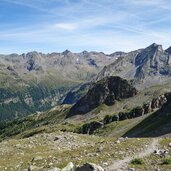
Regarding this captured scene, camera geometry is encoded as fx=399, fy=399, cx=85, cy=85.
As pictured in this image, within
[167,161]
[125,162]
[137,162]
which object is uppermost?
[167,161]

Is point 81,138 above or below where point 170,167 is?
below

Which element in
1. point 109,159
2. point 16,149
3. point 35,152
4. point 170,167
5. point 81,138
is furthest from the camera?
point 81,138

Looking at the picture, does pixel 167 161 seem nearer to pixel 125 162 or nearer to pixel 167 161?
pixel 167 161

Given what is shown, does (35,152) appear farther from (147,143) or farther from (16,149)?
(147,143)

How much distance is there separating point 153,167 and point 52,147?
28.2 metres

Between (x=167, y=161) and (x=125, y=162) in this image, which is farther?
(x=125, y=162)

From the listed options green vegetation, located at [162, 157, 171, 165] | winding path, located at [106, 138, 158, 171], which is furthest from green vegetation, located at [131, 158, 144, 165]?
green vegetation, located at [162, 157, 171, 165]

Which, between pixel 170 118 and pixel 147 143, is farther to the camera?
pixel 170 118

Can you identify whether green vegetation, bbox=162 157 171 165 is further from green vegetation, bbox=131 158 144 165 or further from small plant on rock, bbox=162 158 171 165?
green vegetation, bbox=131 158 144 165

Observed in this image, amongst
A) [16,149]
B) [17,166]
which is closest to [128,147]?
[17,166]

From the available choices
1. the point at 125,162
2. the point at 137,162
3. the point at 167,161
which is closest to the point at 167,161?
the point at 167,161

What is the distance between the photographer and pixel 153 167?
92.4ft

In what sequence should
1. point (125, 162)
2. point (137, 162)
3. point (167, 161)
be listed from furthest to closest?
point (125, 162)
point (137, 162)
point (167, 161)

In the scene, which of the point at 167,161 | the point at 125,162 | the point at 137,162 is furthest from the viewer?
the point at 125,162
